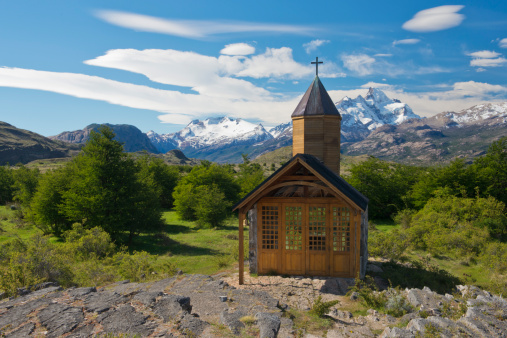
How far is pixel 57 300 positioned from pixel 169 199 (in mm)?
40134

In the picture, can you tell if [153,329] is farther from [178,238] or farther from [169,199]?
[169,199]

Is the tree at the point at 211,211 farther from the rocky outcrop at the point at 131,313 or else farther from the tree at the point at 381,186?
the rocky outcrop at the point at 131,313

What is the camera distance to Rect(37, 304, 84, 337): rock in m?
6.71

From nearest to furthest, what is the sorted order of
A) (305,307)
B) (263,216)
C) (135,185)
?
1. (305,307)
2. (263,216)
3. (135,185)

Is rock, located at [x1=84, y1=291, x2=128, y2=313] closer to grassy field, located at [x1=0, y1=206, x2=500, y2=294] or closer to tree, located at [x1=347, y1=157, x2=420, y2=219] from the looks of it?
grassy field, located at [x1=0, y1=206, x2=500, y2=294]

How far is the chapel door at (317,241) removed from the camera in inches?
496

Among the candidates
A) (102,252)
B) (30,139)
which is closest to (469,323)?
(102,252)

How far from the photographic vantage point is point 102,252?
1725cm

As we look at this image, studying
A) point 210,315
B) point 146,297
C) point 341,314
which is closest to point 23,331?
point 146,297

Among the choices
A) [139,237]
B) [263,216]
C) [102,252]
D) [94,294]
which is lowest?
[139,237]

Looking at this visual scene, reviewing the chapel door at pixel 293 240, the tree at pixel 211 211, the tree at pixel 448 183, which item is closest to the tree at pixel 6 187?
the tree at pixel 211 211

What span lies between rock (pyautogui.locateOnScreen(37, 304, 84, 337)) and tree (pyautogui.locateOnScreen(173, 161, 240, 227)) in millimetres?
23623

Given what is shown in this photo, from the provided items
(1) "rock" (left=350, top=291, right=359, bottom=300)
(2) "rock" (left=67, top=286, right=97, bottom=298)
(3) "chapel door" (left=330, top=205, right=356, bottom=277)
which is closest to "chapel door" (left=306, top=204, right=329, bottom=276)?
(3) "chapel door" (left=330, top=205, right=356, bottom=277)

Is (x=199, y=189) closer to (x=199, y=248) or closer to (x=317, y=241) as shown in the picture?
(x=199, y=248)
